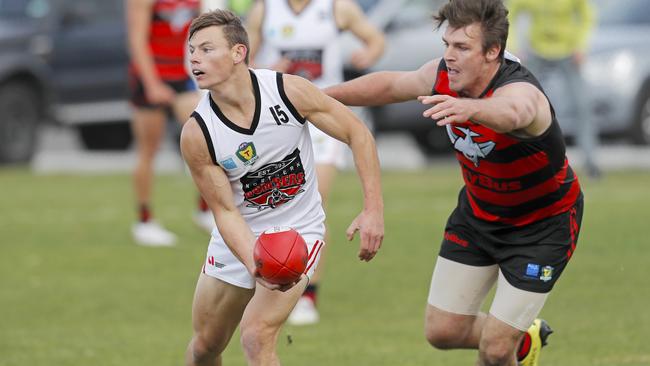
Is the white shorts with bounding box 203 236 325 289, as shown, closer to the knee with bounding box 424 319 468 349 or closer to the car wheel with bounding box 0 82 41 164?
the knee with bounding box 424 319 468 349

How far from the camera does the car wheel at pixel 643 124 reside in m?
17.0

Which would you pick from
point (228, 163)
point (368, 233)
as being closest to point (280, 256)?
point (368, 233)

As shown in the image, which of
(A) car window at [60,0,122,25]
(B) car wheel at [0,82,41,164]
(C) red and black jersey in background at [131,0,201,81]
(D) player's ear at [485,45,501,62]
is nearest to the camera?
(D) player's ear at [485,45,501,62]

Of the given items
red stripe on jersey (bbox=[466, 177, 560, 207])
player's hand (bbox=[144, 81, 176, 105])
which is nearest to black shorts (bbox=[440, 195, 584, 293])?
red stripe on jersey (bbox=[466, 177, 560, 207])

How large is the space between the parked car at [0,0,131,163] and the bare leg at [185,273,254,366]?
11.5 meters

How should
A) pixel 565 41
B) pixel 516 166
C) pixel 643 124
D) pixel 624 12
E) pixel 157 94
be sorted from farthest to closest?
pixel 624 12 → pixel 643 124 → pixel 565 41 → pixel 157 94 → pixel 516 166

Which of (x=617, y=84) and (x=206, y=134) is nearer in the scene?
(x=206, y=134)

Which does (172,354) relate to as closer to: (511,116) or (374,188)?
(374,188)

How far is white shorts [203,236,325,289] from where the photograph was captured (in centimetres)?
621

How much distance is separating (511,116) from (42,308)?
16.2 feet

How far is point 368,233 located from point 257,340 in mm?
685

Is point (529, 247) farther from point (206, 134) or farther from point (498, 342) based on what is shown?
point (206, 134)

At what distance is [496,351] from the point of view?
6.26 meters

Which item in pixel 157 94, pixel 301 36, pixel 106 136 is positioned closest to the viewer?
pixel 301 36
